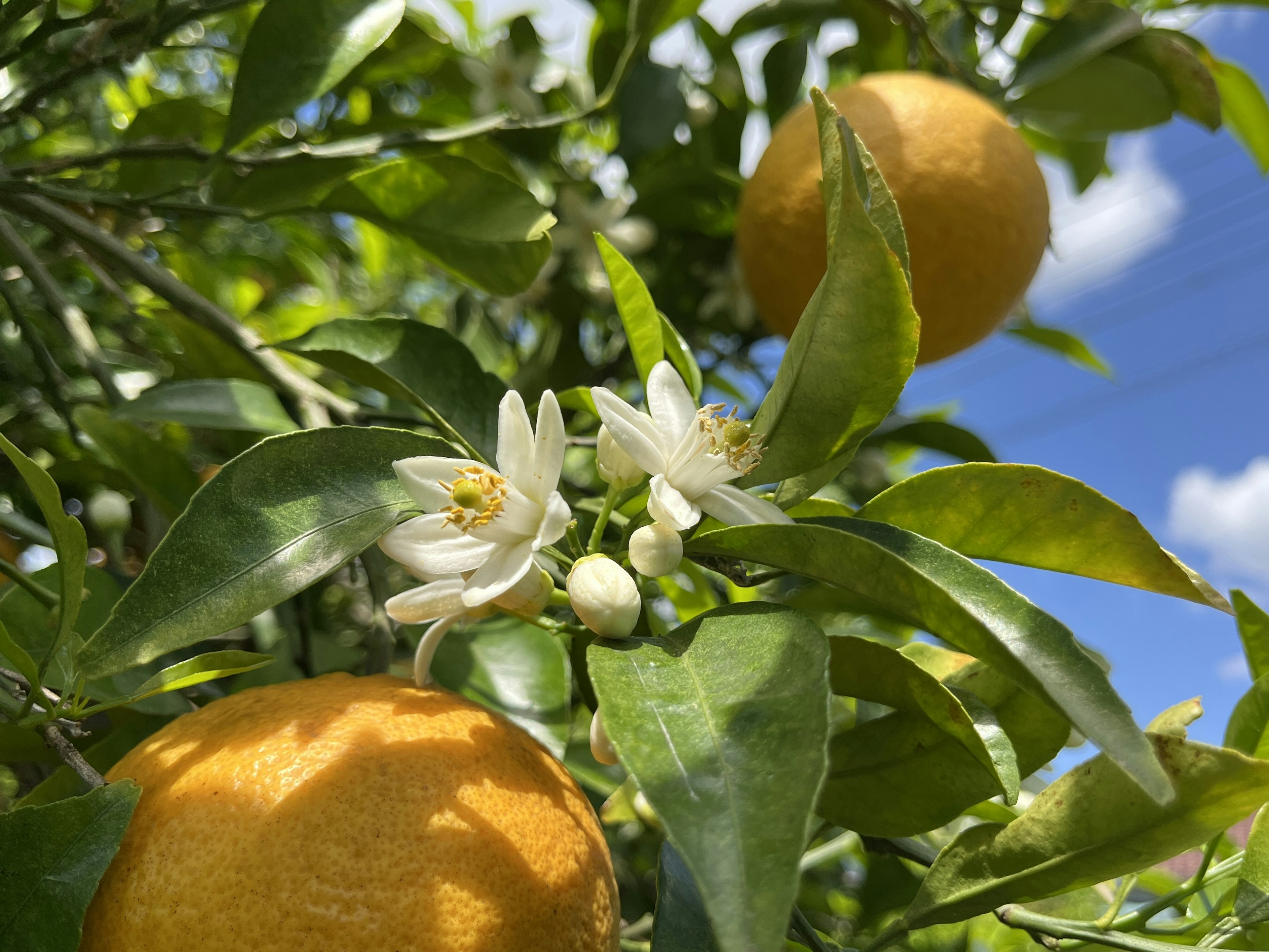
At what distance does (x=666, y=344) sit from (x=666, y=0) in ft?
1.60

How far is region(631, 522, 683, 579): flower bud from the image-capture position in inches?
19.1

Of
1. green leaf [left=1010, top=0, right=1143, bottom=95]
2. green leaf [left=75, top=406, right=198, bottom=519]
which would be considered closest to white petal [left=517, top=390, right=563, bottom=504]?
green leaf [left=75, top=406, right=198, bottom=519]

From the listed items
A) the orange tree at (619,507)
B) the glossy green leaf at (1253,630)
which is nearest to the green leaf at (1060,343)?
the orange tree at (619,507)

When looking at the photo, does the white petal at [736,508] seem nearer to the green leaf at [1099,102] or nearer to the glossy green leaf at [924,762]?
the glossy green leaf at [924,762]

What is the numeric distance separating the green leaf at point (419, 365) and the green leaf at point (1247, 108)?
3.50 ft

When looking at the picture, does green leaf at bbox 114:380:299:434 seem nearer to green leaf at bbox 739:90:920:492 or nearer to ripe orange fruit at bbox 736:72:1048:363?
green leaf at bbox 739:90:920:492

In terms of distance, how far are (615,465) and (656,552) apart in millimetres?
73

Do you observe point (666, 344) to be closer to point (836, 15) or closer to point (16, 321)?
point (16, 321)

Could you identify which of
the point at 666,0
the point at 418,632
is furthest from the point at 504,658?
the point at 666,0

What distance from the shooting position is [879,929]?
0.96 metres

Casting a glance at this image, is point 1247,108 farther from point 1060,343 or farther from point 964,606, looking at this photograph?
point 964,606

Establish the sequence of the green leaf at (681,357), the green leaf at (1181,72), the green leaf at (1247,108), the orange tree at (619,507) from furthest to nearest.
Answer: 1. the green leaf at (1247,108)
2. the green leaf at (1181,72)
3. the green leaf at (681,357)
4. the orange tree at (619,507)

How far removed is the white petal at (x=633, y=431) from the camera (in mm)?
497

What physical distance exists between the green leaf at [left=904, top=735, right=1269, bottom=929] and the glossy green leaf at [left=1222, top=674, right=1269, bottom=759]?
7.2 inches
